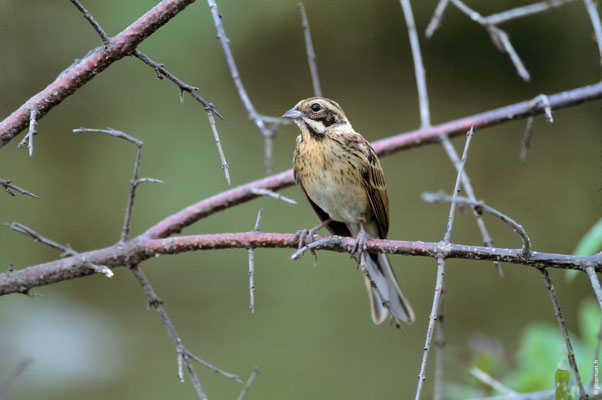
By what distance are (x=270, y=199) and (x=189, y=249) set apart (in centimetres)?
290

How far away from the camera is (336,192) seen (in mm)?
3479

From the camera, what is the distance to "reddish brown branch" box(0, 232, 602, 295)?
2.04 m

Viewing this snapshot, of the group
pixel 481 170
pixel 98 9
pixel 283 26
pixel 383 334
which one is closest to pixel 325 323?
pixel 383 334

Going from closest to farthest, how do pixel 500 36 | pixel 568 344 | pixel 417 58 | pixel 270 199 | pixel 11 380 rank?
pixel 568 344 < pixel 500 36 < pixel 417 58 < pixel 11 380 < pixel 270 199

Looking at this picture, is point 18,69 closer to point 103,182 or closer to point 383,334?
point 103,182

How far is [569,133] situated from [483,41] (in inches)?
42.7

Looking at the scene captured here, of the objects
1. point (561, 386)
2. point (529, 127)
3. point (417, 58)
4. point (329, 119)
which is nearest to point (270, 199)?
point (329, 119)

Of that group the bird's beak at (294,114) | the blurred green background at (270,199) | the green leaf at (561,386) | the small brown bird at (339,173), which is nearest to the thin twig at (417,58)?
the small brown bird at (339,173)

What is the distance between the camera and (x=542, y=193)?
5.66 m

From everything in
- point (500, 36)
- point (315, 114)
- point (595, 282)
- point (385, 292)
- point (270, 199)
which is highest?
point (270, 199)

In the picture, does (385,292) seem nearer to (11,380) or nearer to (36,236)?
(36,236)

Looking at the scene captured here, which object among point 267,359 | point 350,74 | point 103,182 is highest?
point 350,74

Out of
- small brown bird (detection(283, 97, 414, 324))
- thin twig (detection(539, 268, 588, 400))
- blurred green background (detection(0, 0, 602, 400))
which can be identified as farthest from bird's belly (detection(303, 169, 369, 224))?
blurred green background (detection(0, 0, 602, 400))

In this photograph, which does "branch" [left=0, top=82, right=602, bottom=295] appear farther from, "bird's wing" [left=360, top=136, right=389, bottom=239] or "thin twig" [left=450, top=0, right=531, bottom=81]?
"thin twig" [left=450, top=0, right=531, bottom=81]
